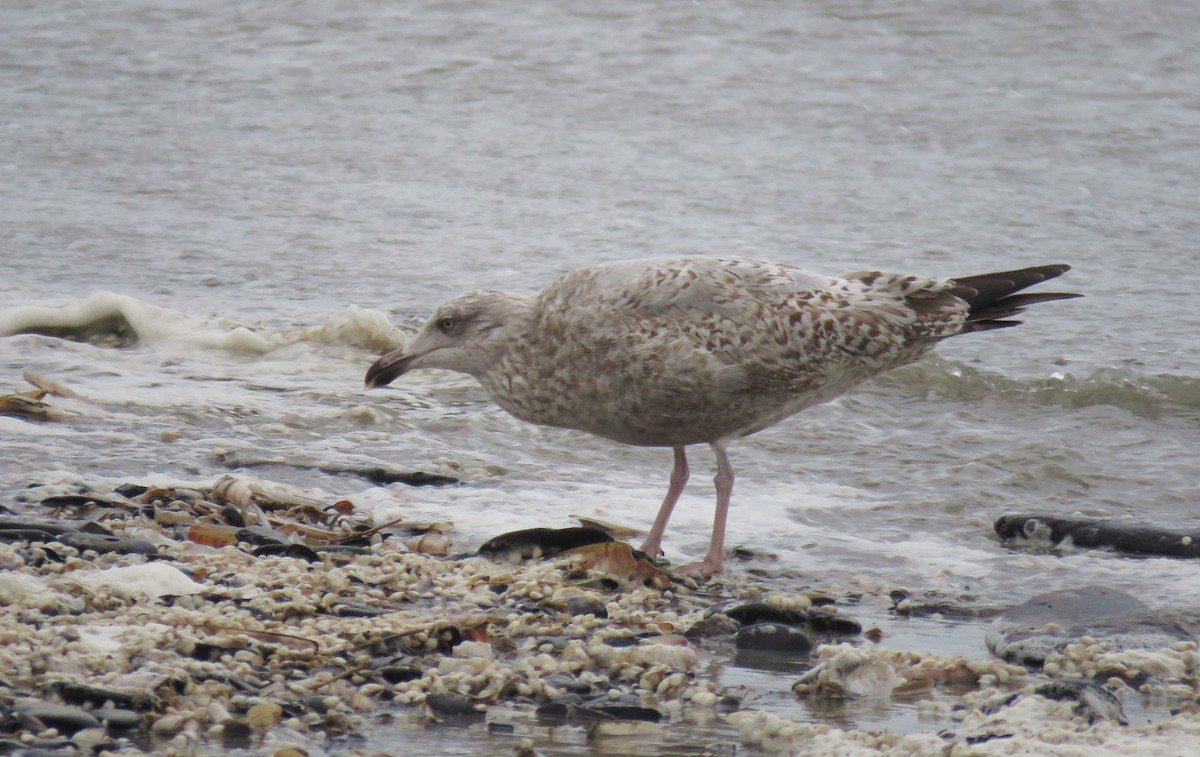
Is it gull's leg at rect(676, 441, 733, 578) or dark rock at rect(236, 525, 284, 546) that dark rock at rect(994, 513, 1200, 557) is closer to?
gull's leg at rect(676, 441, 733, 578)

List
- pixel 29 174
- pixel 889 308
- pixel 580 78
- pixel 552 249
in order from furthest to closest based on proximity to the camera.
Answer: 1. pixel 580 78
2. pixel 29 174
3. pixel 552 249
4. pixel 889 308

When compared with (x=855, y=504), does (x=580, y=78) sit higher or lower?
higher

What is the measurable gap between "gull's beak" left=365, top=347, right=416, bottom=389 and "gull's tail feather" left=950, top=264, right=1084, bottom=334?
6.91 ft

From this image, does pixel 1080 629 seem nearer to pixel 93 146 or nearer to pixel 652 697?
pixel 652 697

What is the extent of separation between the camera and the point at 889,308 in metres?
5.83

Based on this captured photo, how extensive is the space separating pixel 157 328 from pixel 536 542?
3.99 m

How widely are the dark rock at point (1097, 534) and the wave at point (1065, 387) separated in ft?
7.88

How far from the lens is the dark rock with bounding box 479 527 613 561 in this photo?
5.05 m

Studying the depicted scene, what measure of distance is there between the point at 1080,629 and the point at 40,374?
192 inches

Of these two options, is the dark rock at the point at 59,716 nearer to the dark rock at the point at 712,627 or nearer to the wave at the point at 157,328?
the dark rock at the point at 712,627

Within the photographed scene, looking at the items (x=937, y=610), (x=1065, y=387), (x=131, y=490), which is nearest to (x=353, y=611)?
(x=131, y=490)

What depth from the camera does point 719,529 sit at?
532cm

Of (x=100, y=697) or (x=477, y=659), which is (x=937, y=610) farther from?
(x=100, y=697)

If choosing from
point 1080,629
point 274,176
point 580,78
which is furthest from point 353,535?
point 580,78
